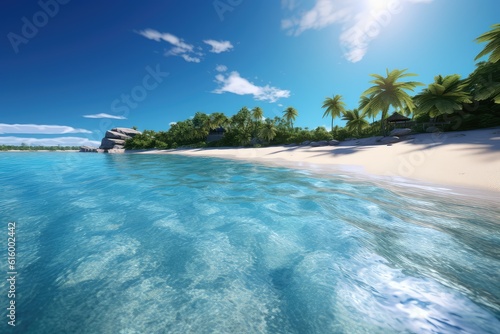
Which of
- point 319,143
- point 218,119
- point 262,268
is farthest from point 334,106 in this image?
point 262,268

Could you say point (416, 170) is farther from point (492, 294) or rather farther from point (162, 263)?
point (162, 263)

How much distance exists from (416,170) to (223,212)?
1176cm

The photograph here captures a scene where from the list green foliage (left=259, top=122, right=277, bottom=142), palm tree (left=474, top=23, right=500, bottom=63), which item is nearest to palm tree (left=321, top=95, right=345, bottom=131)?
green foliage (left=259, top=122, right=277, bottom=142)

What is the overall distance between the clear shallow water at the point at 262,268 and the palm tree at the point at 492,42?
20899 millimetres

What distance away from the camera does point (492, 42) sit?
16797mm

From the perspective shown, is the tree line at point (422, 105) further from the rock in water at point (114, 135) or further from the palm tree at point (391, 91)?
the rock in water at point (114, 135)

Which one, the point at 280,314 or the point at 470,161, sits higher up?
the point at 470,161

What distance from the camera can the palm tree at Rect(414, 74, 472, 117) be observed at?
2064 cm

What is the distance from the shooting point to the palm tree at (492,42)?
1655 centimetres

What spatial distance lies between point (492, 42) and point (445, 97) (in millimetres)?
5777

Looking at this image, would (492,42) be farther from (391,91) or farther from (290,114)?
(290,114)

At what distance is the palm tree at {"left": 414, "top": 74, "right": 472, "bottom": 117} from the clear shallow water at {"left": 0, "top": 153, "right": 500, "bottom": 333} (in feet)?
71.3

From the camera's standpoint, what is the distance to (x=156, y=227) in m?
5.25

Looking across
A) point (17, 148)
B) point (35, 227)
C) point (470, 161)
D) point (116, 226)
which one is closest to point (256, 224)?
point (116, 226)
